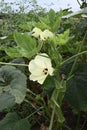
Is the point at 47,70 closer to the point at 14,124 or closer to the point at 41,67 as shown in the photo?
the point at 41,67

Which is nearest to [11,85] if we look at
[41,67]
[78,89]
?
[41,67]

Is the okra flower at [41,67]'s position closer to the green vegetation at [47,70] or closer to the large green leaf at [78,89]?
the green vegetation at [47,70]

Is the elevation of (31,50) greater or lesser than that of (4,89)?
greater

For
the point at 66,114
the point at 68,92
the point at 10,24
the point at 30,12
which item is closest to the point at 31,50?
the point at 68,92

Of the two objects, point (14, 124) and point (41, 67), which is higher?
point (41, 67)

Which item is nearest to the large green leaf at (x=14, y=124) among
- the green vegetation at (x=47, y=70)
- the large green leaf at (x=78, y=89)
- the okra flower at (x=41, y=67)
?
the green vegetation at (x=47, y=70)

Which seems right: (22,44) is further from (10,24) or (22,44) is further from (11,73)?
(10,24)
